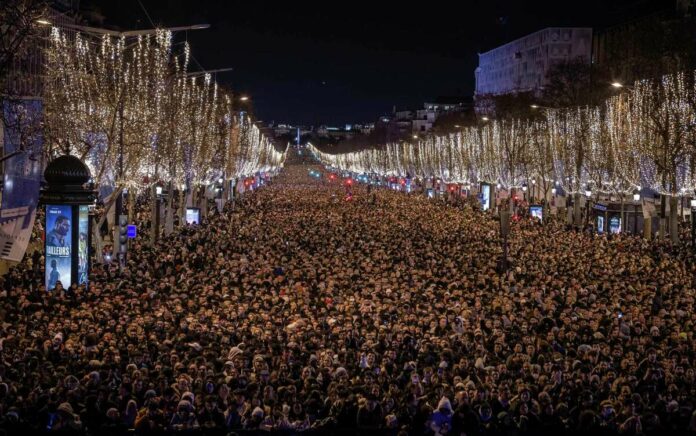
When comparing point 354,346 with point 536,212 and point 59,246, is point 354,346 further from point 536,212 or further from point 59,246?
point 536,212

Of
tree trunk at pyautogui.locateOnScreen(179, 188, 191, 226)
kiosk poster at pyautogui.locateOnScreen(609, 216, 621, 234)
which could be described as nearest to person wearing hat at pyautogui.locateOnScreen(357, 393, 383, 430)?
kiosk poster at pyautogui.locateOnScreen(609, 216, 621, 234)

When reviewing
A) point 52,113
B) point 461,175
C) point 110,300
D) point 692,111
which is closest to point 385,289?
point 110,300

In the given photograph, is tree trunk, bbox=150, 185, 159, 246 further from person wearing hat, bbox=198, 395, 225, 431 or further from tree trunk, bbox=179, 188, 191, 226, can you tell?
person wearing hat, bbox=198, 395, 225, 431

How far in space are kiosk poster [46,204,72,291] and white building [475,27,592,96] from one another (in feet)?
283

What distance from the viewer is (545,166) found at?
6341 centimetres

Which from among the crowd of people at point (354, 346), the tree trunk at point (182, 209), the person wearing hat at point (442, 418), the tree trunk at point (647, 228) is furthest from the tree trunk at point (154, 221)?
the person wearing hat at point (442, 418)

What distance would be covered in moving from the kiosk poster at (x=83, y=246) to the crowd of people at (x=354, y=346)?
2.91 ft

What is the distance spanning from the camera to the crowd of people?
40.0 feet

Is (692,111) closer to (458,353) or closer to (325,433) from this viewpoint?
(458,353)

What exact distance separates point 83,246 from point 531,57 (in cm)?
11682

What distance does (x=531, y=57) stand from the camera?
13450cm

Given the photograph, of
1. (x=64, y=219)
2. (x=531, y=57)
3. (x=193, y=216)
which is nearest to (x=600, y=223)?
(x=193, y=216)

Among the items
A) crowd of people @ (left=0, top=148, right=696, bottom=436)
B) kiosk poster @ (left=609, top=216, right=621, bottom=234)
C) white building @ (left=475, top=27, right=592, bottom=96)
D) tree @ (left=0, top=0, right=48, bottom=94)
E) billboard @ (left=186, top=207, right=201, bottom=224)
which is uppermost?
white building @ (left=475, top=27, right=592, bottom=96)

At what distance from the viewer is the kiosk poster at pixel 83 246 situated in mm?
24000
